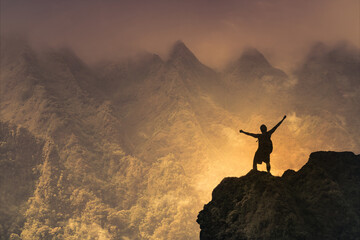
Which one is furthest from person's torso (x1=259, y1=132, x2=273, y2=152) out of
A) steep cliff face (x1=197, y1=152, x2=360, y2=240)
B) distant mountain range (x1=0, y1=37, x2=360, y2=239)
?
distant mountain range (x1=0, y1=37, x2=360, y2=239)

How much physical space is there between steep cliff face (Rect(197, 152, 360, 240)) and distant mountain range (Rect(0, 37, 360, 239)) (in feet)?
427

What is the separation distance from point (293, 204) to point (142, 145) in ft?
543

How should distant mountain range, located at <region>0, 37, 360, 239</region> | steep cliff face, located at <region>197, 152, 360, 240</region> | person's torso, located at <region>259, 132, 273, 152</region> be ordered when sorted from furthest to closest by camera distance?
1. distant mountain range, located at <region>0, 37, 360, 239</region>
2. person's torso, located at <region>259, 132, 273, 152</region>
3. steep cliff face, located at <region>197, 152, 360, 240</region>

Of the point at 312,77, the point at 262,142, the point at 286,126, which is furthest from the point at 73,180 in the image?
the point at 262,142

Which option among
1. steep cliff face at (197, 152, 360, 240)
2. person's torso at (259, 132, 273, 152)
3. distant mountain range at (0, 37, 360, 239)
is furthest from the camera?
distant mountain range at (0, 37, 360, 239)

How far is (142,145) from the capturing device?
179750 millimetres

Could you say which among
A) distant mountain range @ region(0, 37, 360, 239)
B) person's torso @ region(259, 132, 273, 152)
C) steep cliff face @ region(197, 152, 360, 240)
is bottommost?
steep cliff face @ region(197, 152, 360, 240)

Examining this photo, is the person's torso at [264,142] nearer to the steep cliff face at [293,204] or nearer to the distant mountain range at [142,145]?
the steep cliff face at [293,204]

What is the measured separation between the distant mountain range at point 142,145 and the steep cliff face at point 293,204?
130m

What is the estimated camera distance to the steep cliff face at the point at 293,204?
15.0m

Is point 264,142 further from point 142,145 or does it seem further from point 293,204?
point 142,145

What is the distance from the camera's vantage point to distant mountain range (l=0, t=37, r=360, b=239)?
14862 centimetres

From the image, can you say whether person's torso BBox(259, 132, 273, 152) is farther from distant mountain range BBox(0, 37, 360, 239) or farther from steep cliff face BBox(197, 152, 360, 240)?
distant mountain range BBox(0, 37, 360, 239)

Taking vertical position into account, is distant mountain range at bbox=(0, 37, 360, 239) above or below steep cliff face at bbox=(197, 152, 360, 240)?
above
